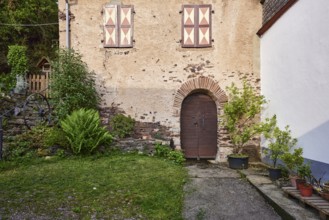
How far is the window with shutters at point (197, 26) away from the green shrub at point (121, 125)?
3.12 metres

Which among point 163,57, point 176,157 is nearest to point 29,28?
point 163,57

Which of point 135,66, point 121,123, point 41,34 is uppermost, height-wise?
point 41,34

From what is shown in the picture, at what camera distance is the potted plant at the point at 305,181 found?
406 cm

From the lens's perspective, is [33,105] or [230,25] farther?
[33,105]

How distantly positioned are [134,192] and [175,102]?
4.17m

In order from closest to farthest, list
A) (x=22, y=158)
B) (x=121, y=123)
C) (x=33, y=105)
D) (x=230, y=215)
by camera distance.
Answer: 1. (x=230, y=215)
2. (x=22, y=158)
3. (x=121, y=123)
4. (x=33, y=105)

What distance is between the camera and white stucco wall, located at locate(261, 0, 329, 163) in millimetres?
4656

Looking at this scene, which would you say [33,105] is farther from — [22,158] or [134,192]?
[134,192]

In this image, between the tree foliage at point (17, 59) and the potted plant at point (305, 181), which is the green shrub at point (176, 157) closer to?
the potted plant at point (305, 181)

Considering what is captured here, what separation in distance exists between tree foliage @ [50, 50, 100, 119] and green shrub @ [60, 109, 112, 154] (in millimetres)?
530

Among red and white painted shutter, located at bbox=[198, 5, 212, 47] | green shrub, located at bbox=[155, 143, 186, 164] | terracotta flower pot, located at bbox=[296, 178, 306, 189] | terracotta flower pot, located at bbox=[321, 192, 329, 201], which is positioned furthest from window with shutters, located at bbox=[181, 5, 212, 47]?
terracotta flower pot, located at bbox=[321, 192, 329, 201]

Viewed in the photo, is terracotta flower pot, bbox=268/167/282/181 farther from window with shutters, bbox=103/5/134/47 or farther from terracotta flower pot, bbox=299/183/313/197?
window with shutters, bbox=103/5/134/47

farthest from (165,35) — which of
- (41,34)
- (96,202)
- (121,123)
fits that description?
(41,34)

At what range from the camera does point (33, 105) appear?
29.9ft
